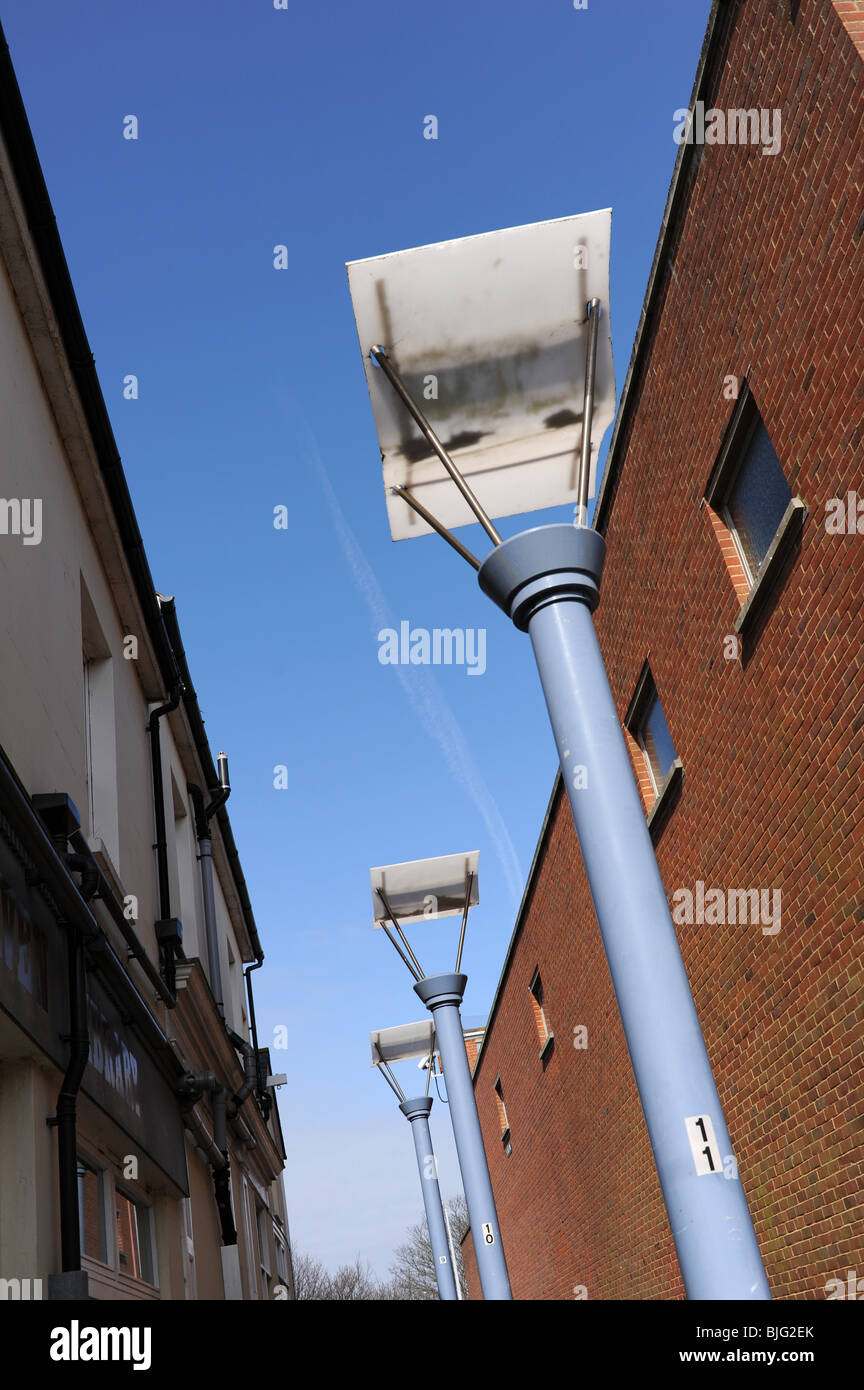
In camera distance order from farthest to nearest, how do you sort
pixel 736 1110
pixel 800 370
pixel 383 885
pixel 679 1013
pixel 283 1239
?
pixel 283 1239
pixel 383 885
pixel 736 1110
pixel 800 370
pixel 679 1013

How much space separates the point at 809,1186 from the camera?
24.5ft

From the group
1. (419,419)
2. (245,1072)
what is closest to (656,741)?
(419,419)

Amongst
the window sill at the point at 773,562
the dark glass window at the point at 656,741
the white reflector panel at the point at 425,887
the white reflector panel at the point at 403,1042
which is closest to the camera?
the window sill at the point at 773,562

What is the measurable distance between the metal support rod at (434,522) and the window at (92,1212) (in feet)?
12.8

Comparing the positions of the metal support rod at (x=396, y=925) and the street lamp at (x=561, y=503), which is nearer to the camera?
the street lamp at (x=561, y=503)

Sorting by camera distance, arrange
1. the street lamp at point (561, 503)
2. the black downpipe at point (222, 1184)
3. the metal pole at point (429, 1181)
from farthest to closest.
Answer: the metal pole at point (429, 1181)
the black downpipe at point (222, 1184)
the street lamp at point (561, 503)

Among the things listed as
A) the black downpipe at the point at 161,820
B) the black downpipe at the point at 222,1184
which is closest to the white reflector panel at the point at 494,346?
the black downpipe at the point at 161,820

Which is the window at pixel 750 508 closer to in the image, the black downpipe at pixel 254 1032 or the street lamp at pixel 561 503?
the street lamp at pixel 561 503

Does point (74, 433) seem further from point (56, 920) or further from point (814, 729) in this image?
point (814, 729)

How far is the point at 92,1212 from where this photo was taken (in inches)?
260

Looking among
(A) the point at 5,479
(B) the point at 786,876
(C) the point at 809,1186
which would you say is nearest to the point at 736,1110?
(C) the point at 809,1186

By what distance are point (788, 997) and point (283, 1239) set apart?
18.5 metres

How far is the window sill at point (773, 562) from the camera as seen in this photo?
22.3 feet

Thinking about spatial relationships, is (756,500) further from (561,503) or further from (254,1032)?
(254,1032)
